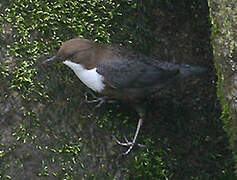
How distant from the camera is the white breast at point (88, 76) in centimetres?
315

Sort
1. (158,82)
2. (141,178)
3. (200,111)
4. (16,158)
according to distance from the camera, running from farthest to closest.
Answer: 1. (200,111)
2. (158,82)
3. (141,178)
4. (16,158)

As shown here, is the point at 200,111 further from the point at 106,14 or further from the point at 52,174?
the point at 52,174

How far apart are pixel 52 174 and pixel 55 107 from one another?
1.61 feet

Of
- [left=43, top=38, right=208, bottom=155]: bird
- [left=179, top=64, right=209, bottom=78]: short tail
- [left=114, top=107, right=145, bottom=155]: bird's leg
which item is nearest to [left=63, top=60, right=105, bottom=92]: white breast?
[left=43, top=38, right=208, bottom=155]: bird

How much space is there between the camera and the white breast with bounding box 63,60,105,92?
3.15m

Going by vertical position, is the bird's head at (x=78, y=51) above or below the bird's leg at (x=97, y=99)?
above

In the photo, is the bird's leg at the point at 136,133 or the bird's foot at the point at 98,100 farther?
the bird's foot at the point at 98,100

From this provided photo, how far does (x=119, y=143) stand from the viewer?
120 inches

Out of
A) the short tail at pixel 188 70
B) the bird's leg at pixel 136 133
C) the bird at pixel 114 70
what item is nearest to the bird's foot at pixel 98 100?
the bird at pixel 114 70

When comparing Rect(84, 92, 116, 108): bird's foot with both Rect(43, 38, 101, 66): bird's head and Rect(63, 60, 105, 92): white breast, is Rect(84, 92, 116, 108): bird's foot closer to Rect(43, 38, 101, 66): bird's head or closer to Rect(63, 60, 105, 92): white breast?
Rect(63, 60, 105, 92): white breast

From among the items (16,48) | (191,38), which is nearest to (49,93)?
(16,48)

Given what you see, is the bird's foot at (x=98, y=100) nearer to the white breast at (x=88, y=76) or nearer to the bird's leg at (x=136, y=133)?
the white breast at (x=88, y=76)

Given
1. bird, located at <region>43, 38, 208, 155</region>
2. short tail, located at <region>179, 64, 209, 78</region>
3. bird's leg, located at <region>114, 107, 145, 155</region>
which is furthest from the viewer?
short tail, located at <region>179, 64, 209, 78</region>

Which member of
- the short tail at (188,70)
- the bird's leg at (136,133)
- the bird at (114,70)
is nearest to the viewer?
the bird's leg at (136,133)
